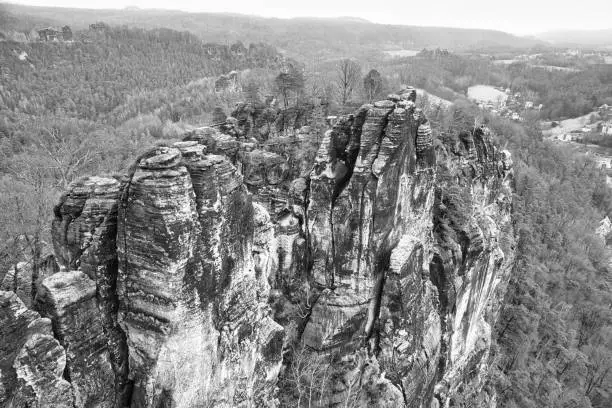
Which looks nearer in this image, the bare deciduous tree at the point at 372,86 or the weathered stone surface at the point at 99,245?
the weathered stone surface at the point at 99,245

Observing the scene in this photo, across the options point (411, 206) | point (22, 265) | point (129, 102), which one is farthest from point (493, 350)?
point (129, 102)

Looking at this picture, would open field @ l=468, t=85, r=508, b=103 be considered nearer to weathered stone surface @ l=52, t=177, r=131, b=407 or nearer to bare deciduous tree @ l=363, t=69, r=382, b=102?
bare deciduous tree @ l=363, t=69, r=382, b=102

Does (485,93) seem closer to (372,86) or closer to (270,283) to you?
(372,86)

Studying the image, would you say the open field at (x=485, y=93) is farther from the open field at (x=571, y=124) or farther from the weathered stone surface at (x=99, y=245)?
the weathered stone surface at (x=99, y=245)

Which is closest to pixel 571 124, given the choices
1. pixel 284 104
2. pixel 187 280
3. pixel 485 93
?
pixel 485 93

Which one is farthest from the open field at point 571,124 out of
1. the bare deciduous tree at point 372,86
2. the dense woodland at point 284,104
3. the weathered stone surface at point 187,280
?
the weathered stone surface at point 187,280

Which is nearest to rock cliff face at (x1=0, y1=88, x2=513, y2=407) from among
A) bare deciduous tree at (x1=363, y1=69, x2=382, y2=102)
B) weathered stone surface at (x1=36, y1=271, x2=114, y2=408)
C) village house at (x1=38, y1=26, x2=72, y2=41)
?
weathered stone surface at (x1=36, y1=271, x2=114, y2=408)
